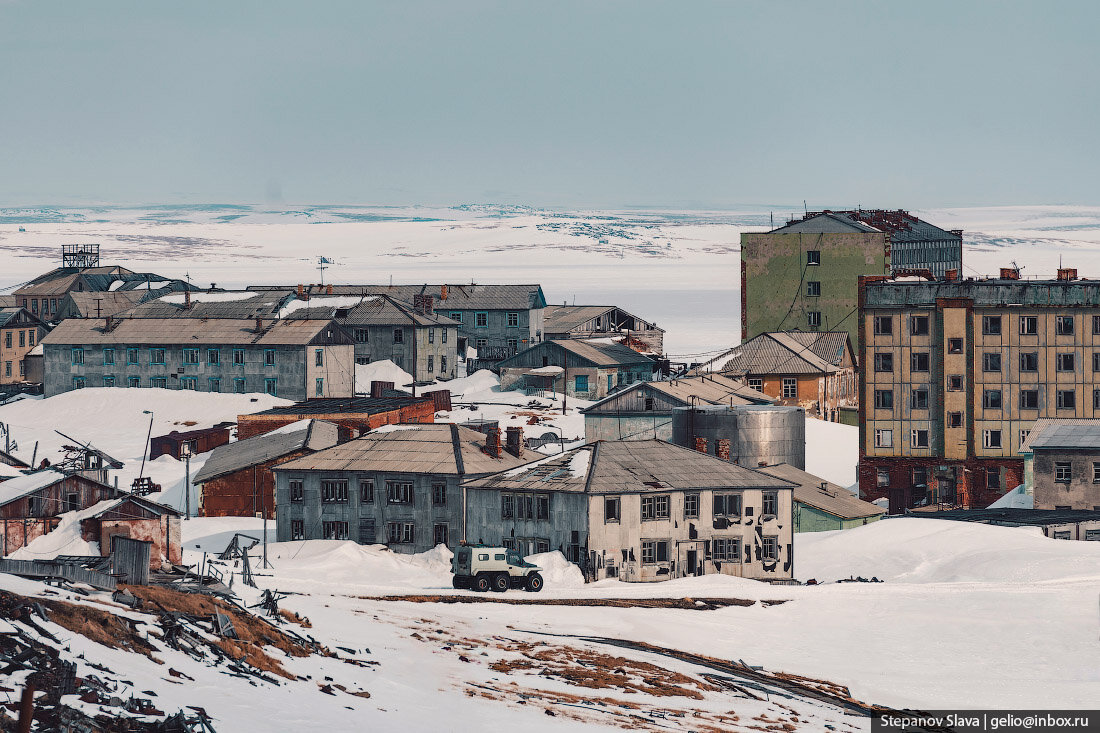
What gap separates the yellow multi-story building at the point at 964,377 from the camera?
102 metres

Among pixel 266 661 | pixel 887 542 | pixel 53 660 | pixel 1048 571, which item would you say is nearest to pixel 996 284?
pixel 887 542

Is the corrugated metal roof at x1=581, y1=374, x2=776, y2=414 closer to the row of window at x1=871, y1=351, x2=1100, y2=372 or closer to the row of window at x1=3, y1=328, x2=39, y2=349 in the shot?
the row of window at x1=871, y1=351, x2=1100, y2=372

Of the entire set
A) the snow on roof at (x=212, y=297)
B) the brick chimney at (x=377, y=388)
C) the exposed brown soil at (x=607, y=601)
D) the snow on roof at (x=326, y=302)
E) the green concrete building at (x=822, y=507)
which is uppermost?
the snow on roof at (x=212, y=297)

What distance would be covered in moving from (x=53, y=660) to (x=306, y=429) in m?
57.9

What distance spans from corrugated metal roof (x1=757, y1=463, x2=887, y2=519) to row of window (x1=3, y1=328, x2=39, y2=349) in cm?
8929

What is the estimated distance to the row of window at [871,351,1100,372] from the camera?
334ft

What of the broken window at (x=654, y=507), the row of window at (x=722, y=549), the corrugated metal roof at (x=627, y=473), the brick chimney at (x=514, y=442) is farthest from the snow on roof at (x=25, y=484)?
the row of window at (x=722, y=549)

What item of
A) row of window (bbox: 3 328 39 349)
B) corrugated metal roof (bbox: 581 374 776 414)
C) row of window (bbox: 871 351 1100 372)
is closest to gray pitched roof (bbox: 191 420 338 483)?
corrugated metal roof (bbox: 581 374 776 414)

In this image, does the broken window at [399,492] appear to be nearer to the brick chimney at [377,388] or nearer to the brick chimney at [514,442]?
the brick chimney at [514,442]

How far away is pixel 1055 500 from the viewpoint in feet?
296

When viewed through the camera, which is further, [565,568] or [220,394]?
[220,394]

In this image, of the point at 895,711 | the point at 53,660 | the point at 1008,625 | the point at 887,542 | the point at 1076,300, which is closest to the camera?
the point at 53,660

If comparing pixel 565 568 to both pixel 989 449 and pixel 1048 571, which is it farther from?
pixel 989 449

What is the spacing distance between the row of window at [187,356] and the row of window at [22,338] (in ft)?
81.3
